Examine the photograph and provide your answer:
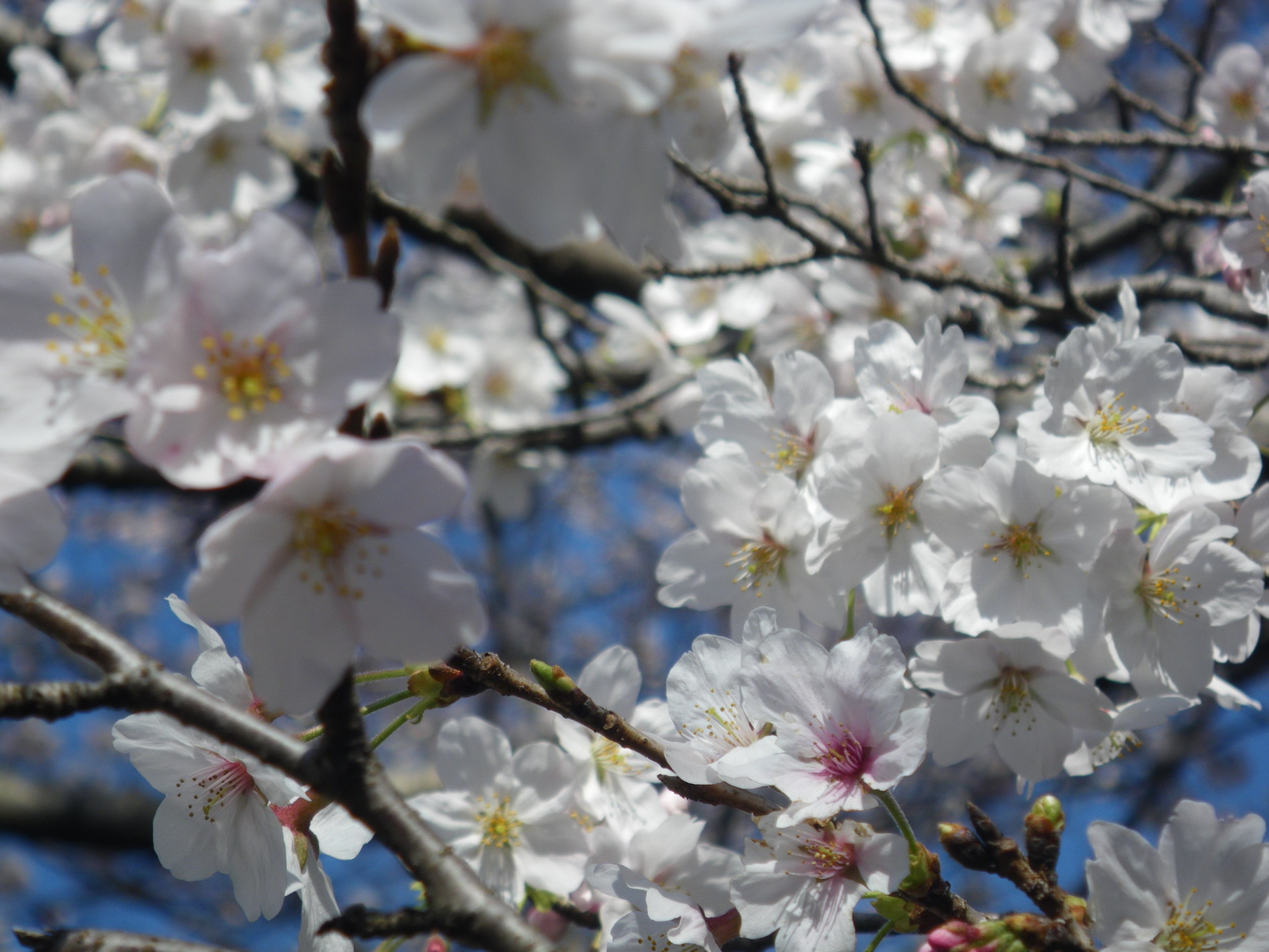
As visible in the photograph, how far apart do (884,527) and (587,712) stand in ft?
1.64

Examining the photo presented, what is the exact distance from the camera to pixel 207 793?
1222mm

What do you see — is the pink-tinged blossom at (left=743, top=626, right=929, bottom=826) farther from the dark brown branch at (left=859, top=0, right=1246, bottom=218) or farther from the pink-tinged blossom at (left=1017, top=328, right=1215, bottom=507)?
the dark brown branch at (left=859, top=0, right=1246, bottom=218)

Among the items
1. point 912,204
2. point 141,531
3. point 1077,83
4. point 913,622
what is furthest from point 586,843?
point 141,531

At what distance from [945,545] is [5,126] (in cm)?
357

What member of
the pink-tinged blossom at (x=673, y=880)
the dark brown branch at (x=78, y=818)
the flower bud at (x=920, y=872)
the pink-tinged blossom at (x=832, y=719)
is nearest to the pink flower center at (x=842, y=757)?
the pink-tinged blossom at (x=832, y=719)

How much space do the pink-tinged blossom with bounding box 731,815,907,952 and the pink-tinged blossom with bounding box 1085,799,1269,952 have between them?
11.1 inches

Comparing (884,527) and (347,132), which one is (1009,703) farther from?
(347,132)

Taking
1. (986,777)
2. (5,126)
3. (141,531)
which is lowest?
(141,531)

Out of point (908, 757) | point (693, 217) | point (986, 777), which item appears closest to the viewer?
point (908, 757)

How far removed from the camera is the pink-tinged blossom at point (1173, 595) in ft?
4.02

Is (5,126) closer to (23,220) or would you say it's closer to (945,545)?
(23,220)

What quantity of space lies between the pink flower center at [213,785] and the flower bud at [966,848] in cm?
88

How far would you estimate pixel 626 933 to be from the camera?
3.93ft

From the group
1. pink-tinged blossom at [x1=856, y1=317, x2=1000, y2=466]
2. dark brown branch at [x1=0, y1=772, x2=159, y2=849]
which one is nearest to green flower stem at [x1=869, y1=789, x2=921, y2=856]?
pink-tinged blossom at [x1=856, y1=317, x2=1000, y2=466]
